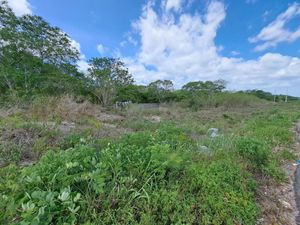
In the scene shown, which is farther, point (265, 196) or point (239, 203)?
point (265, 196)

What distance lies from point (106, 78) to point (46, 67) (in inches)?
157

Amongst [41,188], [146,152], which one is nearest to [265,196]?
[146,152]

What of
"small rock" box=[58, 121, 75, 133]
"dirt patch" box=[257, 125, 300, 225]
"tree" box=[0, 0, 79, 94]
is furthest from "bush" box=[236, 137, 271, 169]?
"tree" box=[0, 0, 79, 94]

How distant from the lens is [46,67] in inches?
450

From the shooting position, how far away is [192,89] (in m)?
22.4

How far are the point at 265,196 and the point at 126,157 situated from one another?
1987 mm

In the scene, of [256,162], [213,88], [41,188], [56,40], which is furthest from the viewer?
[213,88]

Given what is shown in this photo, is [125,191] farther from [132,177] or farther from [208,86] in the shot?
[208,86]

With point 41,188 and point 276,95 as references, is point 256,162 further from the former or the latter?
point 276,95

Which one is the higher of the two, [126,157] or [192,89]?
[192,89]

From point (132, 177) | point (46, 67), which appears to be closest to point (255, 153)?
point (132, 177)

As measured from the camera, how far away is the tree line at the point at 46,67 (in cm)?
988

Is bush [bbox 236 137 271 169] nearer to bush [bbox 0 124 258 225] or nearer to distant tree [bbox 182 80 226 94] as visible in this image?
bush [bbox 0 124 258 225]

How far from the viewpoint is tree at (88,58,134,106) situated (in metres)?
13.8
